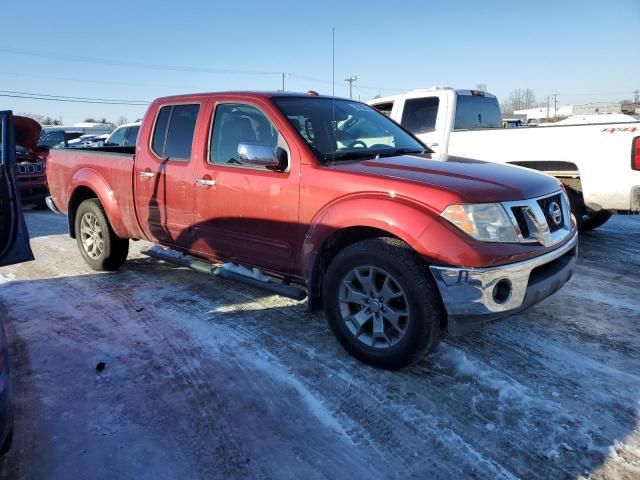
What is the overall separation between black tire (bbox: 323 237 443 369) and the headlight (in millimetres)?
342

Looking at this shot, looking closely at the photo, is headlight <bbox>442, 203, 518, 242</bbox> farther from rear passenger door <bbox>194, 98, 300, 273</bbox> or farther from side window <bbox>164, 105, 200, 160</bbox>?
side window <bbox>164, 105, 200, 160</bbox>

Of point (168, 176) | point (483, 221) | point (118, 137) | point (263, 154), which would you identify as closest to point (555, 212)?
point (483, 221)

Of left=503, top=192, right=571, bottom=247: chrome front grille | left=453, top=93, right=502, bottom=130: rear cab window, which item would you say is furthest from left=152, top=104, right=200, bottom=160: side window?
left=453, top=93, right=502, bottom=130: rear cab window

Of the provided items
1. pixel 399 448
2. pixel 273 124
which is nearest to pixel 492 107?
pixel 273 124

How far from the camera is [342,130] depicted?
4.03 metres

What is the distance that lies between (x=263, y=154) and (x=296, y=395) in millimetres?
1672

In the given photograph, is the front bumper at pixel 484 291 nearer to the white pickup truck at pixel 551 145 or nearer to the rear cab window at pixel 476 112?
the white pickup truck at pixel 551 145

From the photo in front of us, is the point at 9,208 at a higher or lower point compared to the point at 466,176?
lower

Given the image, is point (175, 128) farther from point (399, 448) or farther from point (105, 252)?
point (399, 448)

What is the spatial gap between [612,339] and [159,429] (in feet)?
10.6

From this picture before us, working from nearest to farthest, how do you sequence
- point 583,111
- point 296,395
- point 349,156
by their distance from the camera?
1. point 296,395
2. point 349,156
3. point 583,111

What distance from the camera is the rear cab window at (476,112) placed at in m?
7.54

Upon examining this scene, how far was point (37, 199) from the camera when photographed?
10.2m

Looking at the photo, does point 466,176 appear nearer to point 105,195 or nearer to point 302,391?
point 302,391
